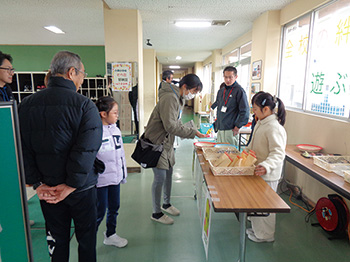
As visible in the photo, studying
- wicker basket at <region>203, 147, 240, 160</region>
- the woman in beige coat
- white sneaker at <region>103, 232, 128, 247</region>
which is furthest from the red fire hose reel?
white sneaker at <region>103, 232, 128, 247</region>

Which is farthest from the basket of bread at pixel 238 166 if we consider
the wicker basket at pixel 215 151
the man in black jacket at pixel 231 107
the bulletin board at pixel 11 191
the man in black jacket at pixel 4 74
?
the man in black jacket at pixel 4 74

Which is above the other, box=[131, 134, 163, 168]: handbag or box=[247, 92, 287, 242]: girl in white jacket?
box=[247, 92, 287, 242]: girl in white jacket

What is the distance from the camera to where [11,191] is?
0.89m

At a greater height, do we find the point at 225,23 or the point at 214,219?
the point at 225,23

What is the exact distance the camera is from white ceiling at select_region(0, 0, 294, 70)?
349cm

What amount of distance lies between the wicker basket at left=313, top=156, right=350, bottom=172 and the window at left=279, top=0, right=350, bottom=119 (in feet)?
1.78

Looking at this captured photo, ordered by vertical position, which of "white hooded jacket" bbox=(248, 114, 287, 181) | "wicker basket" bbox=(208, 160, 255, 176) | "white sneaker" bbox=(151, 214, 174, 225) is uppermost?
"white hooded jacket" bbox=(248, 114, 287, 181)

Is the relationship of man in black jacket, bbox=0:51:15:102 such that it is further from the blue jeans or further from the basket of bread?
the basket of bread

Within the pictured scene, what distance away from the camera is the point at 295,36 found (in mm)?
3465

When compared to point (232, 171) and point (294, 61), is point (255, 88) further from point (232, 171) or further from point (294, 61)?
point (232, 171)

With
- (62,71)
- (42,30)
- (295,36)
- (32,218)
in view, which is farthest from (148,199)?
(42,30)

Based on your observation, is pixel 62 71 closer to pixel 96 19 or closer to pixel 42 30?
pixel 96 19

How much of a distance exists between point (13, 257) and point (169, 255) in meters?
1.34

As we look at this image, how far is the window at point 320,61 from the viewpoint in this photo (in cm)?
251
